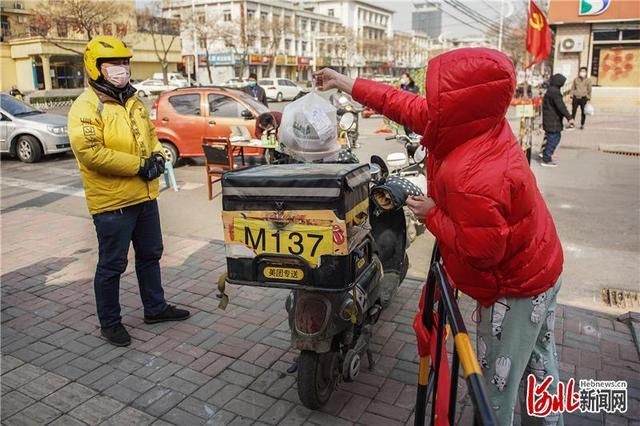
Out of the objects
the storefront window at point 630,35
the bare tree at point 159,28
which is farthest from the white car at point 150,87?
the storefront window at point 630,35

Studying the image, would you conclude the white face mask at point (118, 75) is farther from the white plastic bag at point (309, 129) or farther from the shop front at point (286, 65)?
the shop front at point (286, 65)

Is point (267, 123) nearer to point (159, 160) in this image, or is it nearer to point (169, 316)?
point (159, 160)

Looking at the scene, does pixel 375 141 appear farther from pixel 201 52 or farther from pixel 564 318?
pixel 201 52

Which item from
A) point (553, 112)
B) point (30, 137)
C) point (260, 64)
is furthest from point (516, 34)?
point (30, 137)

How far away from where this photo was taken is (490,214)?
6.16ft

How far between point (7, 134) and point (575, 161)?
39.5 ft

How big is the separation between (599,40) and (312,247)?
2453 centimetres

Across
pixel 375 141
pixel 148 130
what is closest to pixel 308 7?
pixel 375 141

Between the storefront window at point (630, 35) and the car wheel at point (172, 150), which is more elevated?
the storefront window at point (630, 35)

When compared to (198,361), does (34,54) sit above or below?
above

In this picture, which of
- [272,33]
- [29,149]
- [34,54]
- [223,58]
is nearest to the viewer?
[29,149]

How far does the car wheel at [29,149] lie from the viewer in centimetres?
1152

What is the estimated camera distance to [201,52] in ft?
208

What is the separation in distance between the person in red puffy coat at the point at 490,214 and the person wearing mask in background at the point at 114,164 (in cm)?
215
